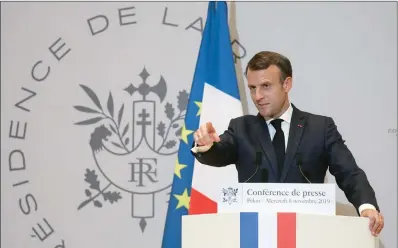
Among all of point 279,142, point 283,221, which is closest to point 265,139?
point 279,142

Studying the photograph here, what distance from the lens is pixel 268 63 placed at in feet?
9.23

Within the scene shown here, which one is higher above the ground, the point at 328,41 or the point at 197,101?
the point at 328,41

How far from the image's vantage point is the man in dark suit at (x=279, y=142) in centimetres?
270

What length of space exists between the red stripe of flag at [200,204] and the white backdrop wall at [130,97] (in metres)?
0.59

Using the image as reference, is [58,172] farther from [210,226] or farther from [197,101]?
[210,226]

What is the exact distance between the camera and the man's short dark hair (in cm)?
280

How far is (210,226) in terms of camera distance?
226cm

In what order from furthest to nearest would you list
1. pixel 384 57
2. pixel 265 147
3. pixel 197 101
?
pixel 384 57
pixel 197 101
pixel 265 147

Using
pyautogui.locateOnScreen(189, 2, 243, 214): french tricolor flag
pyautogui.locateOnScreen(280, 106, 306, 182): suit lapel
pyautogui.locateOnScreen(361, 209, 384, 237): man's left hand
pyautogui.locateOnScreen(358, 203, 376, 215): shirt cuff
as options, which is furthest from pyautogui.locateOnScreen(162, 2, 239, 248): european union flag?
pyautogui.locateOnScreen(361, 209, 384, 237): man's left hand

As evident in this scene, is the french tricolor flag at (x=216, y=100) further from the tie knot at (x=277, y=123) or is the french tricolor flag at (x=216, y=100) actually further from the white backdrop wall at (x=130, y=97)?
the tie knot at (x=277, y=123)

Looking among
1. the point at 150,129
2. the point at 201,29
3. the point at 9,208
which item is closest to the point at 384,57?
the point at 201,29

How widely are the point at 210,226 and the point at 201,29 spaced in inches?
93.3

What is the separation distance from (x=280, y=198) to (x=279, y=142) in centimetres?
66

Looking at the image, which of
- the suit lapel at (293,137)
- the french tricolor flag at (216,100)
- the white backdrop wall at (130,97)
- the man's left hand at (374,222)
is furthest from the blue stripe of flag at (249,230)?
the white backdrop wall at (130,97)
